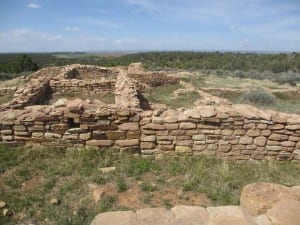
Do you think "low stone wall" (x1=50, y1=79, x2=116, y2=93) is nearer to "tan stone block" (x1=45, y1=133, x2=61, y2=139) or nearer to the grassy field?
"tan stone block" (x1=45, y1=133, x2=61, y2=139)

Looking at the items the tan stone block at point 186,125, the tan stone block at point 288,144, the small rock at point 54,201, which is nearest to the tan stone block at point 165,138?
the tan stone block at point 186,125

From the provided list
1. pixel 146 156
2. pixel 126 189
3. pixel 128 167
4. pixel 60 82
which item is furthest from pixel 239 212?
pixel 60 82

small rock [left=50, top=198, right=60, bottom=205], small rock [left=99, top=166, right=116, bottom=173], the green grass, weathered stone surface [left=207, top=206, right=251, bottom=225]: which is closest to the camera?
weathered stone surface [left=207, top=206, right=251, bottom=225]

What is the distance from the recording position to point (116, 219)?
10.9ft

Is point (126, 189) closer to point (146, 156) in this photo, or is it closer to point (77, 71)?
point (146, 156)

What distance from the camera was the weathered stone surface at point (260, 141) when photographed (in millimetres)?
5812

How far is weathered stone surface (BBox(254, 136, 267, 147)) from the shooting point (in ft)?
19.1

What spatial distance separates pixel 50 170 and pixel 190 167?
7.32 ft

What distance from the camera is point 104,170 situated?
16.9ft

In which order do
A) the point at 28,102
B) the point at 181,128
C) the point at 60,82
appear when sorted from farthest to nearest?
1. the point at 60,82
2. the point at 28,102
3. the point at 181,128

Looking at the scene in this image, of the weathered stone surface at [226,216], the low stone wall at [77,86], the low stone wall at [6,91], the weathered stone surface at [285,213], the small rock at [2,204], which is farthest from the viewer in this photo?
the low stone wall at [77,86]

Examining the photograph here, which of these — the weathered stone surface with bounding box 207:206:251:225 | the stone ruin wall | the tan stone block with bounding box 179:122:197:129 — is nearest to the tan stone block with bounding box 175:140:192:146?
the stone ruin wall

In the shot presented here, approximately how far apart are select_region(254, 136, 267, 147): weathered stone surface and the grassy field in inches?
13.2

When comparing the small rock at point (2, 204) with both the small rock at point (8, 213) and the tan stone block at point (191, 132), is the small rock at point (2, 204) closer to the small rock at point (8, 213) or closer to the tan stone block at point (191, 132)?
the small rock at point (8, 213)
